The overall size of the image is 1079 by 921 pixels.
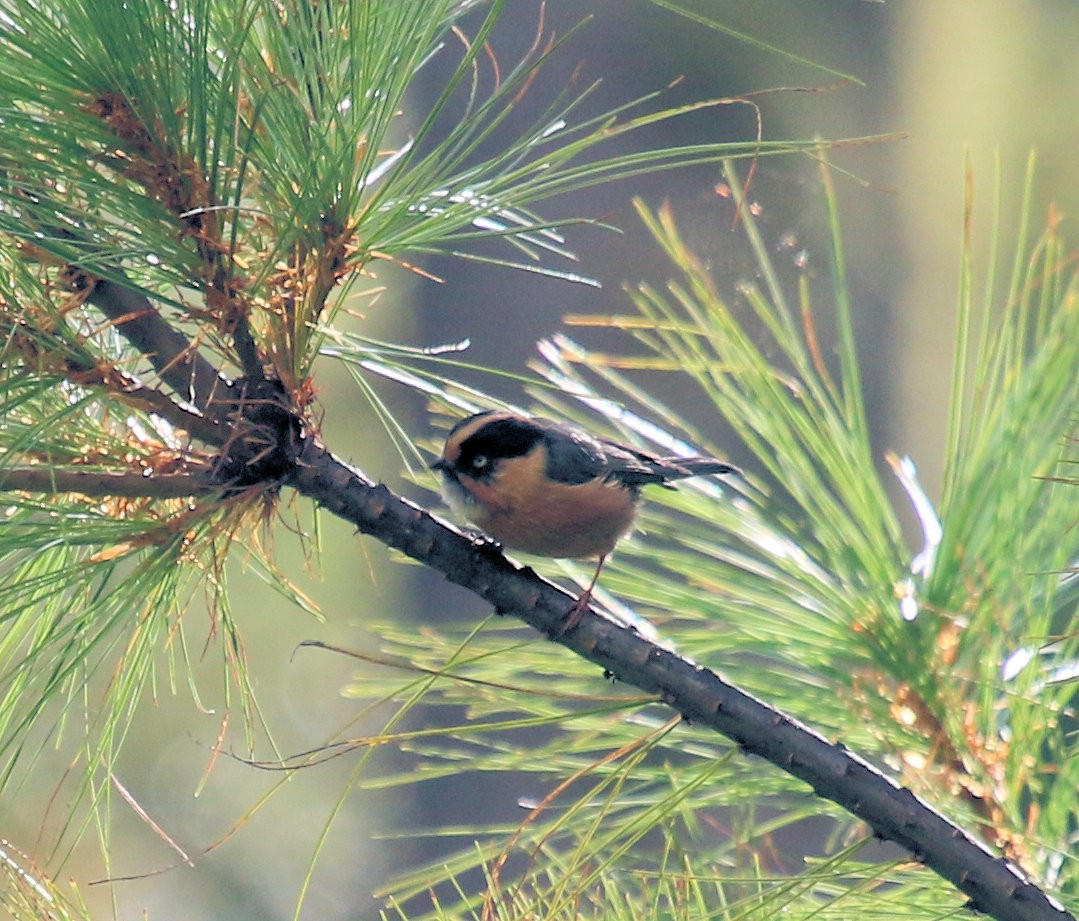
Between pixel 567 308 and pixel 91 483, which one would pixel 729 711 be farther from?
pixel 567 308

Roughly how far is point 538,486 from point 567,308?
1925 mm

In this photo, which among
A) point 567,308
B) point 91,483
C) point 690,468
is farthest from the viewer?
point 567,308

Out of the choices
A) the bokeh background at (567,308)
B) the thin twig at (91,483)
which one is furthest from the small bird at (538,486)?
the bokeh background at (567,308)

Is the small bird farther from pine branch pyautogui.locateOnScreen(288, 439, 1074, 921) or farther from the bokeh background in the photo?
the bokeh background

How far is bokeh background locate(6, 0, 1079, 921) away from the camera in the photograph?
10.3 ft

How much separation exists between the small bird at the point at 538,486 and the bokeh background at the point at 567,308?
5.47ft

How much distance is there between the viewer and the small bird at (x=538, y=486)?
4.15 ft

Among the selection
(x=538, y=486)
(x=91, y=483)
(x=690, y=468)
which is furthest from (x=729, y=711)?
(x=690, y=468)

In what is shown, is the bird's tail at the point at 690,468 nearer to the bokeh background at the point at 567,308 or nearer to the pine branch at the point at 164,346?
the pine branch at the point at 164,346

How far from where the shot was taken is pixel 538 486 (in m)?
1.30

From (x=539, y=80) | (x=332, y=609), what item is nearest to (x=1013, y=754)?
(x=539, y=80)

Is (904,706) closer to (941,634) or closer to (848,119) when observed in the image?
(941,634)

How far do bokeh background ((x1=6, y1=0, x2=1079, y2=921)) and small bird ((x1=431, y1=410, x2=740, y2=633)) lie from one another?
1.67 metres

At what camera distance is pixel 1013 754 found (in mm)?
957
